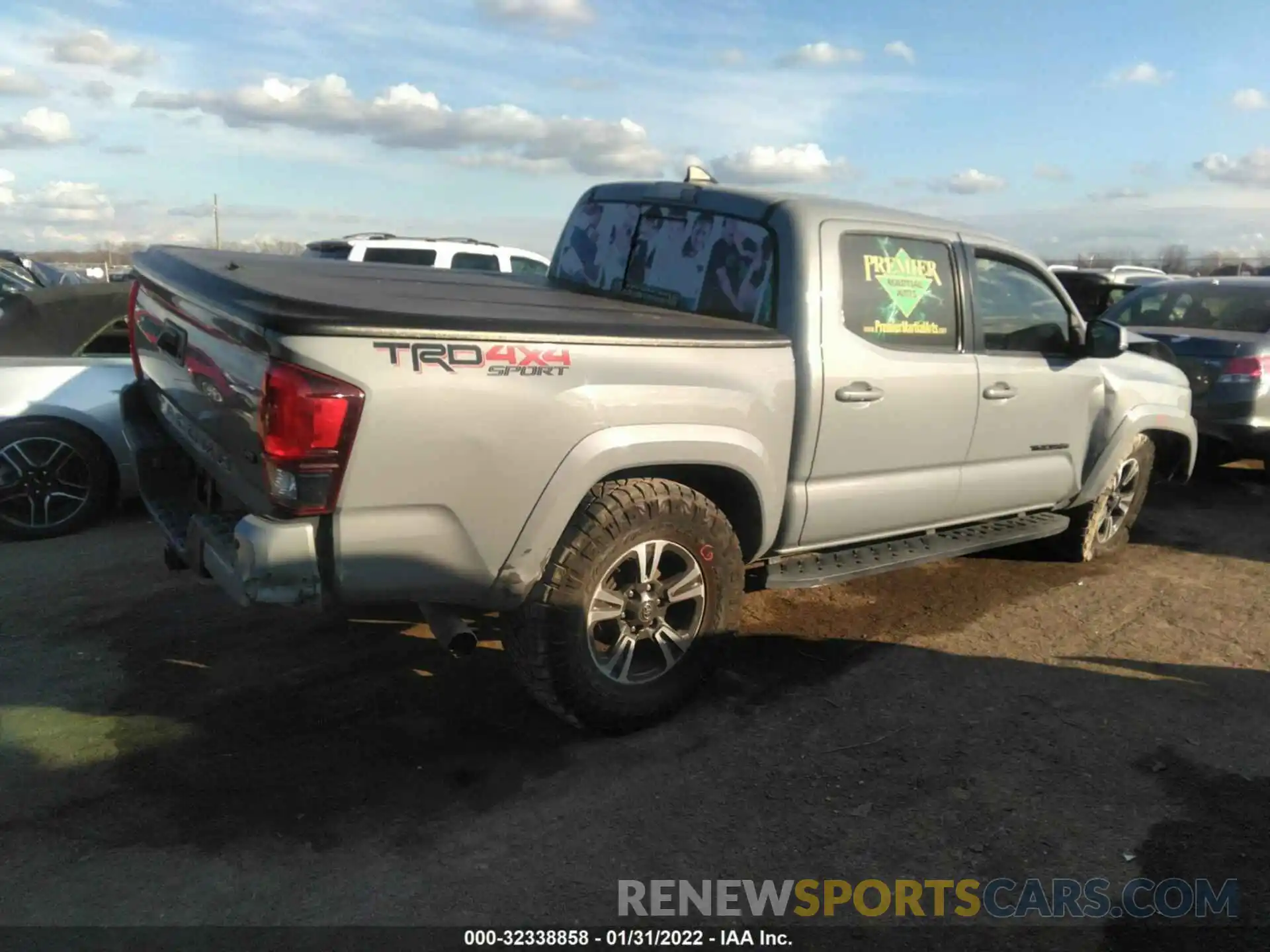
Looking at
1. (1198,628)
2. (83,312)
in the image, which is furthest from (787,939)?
(83,312)

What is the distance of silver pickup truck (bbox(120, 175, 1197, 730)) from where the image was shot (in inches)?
113

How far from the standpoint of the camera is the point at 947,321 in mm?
4543

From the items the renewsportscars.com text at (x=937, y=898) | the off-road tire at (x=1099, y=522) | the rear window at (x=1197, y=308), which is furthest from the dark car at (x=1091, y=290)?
the renewsportscars.com text at (x=937, y=898)

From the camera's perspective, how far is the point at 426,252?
11.4 m

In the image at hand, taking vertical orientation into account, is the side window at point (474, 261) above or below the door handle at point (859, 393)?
above

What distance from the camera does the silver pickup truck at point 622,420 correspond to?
9.41 feet

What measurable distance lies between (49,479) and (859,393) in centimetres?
473

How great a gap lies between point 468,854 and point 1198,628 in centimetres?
396

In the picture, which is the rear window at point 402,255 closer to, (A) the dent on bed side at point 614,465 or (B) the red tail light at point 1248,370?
(B) the red tail light at point 1248,370

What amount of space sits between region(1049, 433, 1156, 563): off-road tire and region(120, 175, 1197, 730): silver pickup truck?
0.36m

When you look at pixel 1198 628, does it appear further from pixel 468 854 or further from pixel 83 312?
pixel 83 312

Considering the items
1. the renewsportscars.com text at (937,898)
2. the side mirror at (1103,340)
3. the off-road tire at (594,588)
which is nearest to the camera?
the renewsportscars.com text at (937,898)

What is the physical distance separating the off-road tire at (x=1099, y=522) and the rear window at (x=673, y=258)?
2837 mm

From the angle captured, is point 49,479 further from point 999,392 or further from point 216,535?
point 999,392
